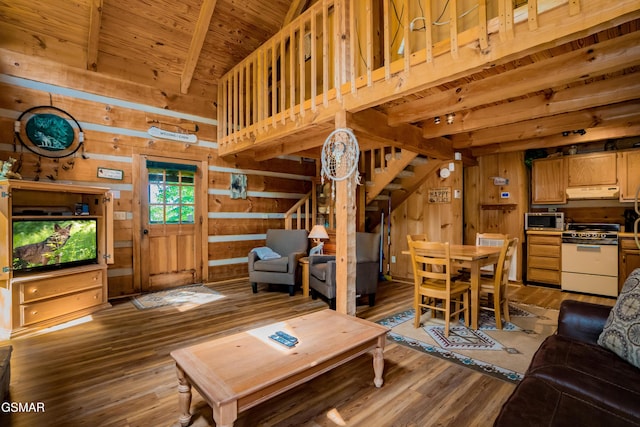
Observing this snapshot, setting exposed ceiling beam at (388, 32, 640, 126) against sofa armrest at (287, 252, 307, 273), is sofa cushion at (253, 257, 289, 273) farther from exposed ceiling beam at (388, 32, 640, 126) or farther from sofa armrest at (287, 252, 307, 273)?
exposed ceiling beam at (388, 32, 640, 126)

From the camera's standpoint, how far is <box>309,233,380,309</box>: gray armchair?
368cm

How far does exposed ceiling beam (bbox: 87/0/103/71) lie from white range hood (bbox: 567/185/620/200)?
7108 millimetres

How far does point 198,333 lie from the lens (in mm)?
2938

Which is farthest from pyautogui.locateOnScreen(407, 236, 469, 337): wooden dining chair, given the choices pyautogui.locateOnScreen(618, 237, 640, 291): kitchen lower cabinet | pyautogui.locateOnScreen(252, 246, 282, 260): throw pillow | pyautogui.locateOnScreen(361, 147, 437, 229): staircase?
pyautogui.locateOnScreen(618, 237, 640, 291): kitchen lower cabinet

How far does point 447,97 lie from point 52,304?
4.70m

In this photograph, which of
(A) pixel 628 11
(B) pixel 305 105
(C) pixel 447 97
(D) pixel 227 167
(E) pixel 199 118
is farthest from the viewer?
(D) pixel 227 167

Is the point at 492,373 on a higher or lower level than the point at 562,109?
lower

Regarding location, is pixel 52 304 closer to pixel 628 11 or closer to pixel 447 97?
pixel 447 97

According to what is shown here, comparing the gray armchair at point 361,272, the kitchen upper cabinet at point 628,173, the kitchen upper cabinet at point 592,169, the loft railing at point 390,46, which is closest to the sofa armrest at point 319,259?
the gray armchair at point 361,272

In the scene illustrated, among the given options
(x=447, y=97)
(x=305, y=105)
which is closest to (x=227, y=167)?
(x=305, y=105)

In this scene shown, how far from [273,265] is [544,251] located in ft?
14.4

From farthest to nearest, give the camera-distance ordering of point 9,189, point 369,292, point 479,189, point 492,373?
point 479,189
point 369,292
point 9,189
point 492,373

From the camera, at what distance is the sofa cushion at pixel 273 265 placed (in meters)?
4.26

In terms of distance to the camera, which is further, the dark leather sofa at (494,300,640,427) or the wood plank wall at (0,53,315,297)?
the wood plank wall at (0,53,315,297)
